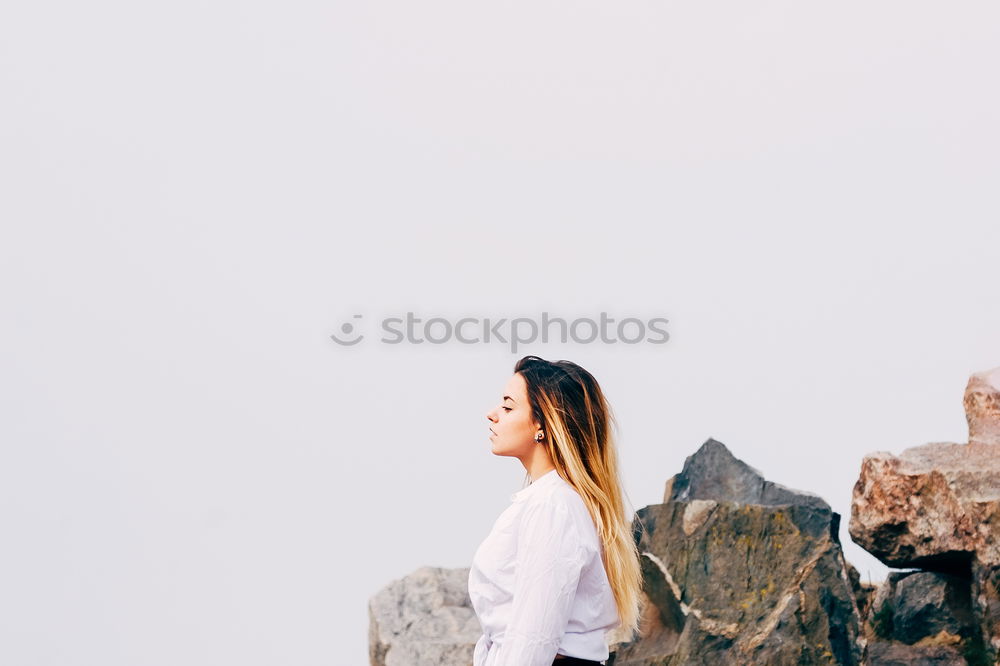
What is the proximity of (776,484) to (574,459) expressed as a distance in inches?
174

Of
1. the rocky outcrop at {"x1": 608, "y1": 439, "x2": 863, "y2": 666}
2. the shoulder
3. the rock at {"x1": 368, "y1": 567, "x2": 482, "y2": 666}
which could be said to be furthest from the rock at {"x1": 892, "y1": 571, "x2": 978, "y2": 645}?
the shoulder

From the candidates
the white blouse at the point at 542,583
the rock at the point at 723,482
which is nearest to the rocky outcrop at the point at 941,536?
the rock at the point at 723,482

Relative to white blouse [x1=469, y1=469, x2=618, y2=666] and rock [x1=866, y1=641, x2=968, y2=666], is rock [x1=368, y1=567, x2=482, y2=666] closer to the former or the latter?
rock [x1=866, y1=641, x2=968, y2=666]

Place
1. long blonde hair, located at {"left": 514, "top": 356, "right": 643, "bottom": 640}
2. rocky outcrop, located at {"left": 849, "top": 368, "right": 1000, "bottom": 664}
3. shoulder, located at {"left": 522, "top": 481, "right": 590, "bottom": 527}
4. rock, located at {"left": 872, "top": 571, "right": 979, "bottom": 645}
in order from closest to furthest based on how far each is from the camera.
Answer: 1. shoulder, located at {"left": 522, "top": 481, "right": 590, "bottom": 527}
2. long blonde hair, located at {"left": 514, "top": 356, "right": 643, "bottom": 640}
3. rocky outcrop, located at {"left": 849, "top": 368, "right": 1000, "bottom": 664}
4. rock, located at {"left": 872, "top": 571, "right": 979, "bottom": 645}

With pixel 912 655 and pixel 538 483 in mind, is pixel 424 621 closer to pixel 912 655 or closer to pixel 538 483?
pixel 912 655

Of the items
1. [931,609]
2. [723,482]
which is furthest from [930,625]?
[723,482]

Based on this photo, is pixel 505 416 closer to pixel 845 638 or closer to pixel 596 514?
pixel 596 514

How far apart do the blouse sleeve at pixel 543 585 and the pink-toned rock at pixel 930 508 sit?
2959 millimetres

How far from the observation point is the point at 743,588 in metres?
5.71

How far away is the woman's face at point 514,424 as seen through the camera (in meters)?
2.68

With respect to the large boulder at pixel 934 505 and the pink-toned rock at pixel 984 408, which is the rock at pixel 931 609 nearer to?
the large boulder at pixel 934 505

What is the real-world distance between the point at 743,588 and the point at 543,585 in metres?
3.55

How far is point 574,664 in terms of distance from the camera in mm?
2520

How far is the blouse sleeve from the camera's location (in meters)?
2.38
